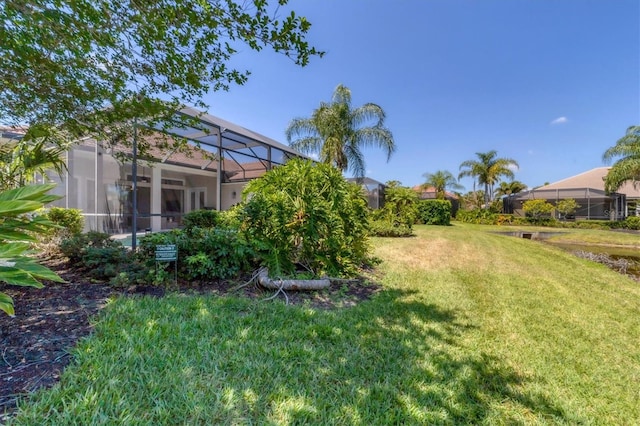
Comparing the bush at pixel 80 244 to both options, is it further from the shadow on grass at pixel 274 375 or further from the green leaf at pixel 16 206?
the green leaf at pixel 16 206

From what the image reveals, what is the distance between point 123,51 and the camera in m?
3.78

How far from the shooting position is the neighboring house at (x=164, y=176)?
7805 mm

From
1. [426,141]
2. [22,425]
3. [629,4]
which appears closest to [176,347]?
[22,425]

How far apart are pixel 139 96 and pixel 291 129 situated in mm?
10577

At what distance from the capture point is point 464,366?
2.38 metres

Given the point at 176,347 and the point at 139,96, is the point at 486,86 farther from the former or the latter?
the point at 176,347

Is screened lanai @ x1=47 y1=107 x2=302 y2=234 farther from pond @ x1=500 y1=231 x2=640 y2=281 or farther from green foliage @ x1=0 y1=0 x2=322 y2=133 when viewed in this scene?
pond @ x1=500 y1=231 x2=640 y2=281

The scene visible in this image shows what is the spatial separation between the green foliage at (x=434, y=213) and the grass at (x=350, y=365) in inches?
666

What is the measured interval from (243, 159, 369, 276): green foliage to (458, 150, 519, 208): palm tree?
2765 cm

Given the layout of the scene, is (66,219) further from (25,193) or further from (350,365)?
(350,365)

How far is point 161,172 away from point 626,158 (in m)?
28.8

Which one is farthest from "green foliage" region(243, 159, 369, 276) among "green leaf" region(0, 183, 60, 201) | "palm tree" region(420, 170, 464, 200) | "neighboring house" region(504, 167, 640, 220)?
"neighboring house" region(504, 167, 640, 220)

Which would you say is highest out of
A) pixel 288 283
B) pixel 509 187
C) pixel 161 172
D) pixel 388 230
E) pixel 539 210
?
pixel 509 187

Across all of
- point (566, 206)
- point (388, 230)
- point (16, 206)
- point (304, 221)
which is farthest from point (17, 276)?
point (566, 206)
